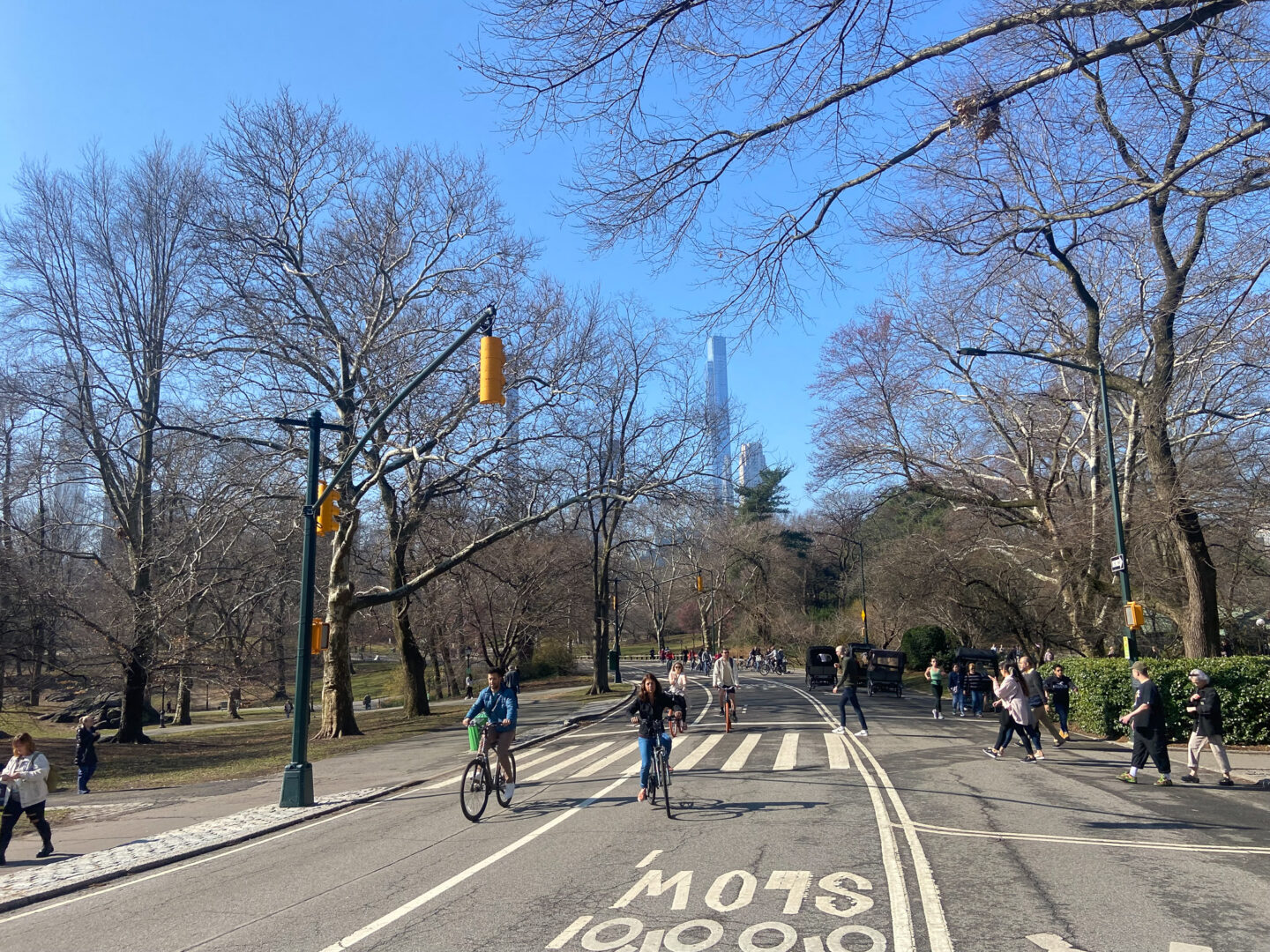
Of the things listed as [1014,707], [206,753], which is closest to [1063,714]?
[1014,707]

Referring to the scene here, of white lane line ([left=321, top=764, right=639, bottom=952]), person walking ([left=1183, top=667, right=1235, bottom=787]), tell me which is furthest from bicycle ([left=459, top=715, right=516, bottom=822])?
person walking ([left=1183, top=667, right=1235, bottom=787])

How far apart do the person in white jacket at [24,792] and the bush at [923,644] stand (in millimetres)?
44317

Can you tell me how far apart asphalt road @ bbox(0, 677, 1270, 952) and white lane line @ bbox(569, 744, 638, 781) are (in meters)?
1.55

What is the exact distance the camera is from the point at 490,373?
428 inches

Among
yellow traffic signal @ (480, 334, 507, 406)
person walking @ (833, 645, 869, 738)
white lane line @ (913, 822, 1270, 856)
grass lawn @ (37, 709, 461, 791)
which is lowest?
grass lawn @ (37, 709, 461, 791)

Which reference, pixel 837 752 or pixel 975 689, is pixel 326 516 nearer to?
pixel 837 752

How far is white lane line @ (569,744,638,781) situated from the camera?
551 inches

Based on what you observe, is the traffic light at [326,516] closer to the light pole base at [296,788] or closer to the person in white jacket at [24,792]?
the light pole base at [296,788]

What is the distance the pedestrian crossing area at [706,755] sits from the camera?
44.7ft

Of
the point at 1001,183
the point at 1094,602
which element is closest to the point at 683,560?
the point at 1094,602

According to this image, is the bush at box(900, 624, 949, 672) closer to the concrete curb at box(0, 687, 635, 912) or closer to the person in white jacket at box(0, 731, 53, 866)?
A: the concrete curb at box(0, 687, 635, 912)

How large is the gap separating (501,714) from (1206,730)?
9.66 m

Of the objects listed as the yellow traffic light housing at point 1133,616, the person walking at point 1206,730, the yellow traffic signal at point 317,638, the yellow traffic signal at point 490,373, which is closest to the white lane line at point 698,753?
the yellow traffic signal at point 317,638

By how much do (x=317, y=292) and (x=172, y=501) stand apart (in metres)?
6.87
